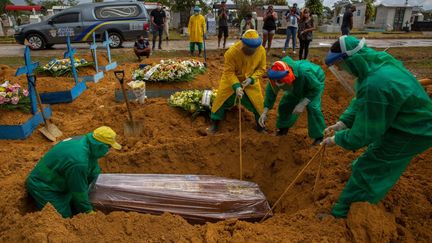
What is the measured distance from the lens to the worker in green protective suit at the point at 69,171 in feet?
10.2

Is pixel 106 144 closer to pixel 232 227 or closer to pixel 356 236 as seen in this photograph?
pixel 232 227

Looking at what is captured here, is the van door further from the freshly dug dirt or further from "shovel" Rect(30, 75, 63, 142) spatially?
"shovel" Rect(30, 75, 63, 142)

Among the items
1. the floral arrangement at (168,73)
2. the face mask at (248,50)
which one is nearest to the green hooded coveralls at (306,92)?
the face mask at (248,50)

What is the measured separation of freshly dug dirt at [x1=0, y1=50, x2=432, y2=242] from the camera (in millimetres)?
2756

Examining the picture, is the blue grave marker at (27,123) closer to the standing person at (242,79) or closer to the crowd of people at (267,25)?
the standing person at (242,79)

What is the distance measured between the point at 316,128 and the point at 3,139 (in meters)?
4.63

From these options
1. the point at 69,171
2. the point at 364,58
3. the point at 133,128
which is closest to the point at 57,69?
the point at 133,128

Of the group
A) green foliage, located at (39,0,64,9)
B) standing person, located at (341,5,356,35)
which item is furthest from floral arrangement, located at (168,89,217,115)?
green foliage, located at (39,0,64,9)

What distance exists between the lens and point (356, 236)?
2684 mm

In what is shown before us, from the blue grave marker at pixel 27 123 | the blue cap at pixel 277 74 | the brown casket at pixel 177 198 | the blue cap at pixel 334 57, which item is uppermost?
the blue cap at pixel 334 57

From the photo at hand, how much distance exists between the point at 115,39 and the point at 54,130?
30.3 ft

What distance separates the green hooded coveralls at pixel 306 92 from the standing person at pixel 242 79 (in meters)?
0.37

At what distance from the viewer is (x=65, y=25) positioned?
13.6 m

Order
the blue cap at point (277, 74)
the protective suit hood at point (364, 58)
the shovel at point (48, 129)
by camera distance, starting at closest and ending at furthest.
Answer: the protective suit hood at point (364, 58) < the blue cap at point (277, 74) < the shovel at point (48, 129)
